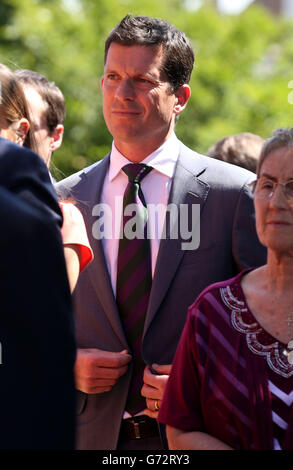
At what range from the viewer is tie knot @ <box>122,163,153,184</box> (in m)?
3.50

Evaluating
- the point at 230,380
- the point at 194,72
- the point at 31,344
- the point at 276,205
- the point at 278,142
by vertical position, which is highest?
the point at 194,72

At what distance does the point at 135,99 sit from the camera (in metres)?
3.52

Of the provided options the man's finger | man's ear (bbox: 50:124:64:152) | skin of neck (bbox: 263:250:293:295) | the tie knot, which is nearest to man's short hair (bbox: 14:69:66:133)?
man's ear (bbox: 50:124:64:152)

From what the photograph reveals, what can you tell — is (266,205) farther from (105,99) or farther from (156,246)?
(105,99)

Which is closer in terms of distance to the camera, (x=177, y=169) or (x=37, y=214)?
(x=37, y=214)

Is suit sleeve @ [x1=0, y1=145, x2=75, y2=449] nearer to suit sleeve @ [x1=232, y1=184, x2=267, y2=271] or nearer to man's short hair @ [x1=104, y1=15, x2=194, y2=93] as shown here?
suit sleeve @ [x1=232, y1=184, x2=267, y2=271]

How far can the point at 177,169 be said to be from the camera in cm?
353

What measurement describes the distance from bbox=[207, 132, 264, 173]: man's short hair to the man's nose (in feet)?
4.82

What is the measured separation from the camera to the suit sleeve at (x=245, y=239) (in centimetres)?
333

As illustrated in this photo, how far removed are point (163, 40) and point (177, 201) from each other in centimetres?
78

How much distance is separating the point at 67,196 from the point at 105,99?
0.47 meters

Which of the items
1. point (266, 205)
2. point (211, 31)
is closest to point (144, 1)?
point (211, 31)

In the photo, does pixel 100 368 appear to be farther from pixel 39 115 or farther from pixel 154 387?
pixel 39 115

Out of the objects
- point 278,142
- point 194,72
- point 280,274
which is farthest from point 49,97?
point 194,72
